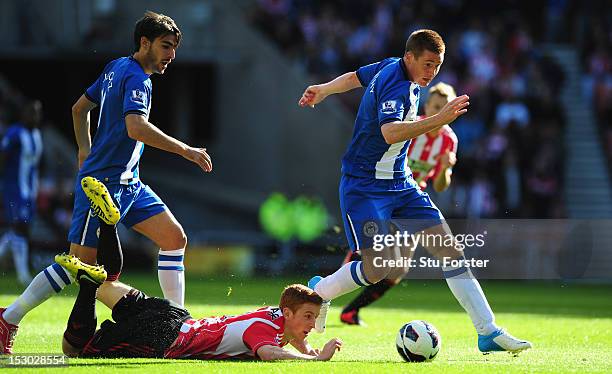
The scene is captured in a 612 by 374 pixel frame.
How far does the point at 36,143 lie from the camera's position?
16406 millimetres

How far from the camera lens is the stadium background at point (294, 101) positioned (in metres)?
21.6

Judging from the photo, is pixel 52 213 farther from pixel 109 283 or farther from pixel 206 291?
pixel 109 283

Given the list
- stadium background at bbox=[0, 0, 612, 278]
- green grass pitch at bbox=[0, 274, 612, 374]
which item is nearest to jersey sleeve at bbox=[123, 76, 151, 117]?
green grass pitch at bbox=[0, 274, 612, 374]

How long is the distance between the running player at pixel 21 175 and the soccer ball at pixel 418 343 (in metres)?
8.71

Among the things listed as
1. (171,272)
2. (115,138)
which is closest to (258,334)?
(171,272)

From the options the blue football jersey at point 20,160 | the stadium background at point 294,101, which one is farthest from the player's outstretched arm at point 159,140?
the stadium background at point 294,101

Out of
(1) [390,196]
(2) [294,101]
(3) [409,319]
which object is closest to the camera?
(1) [390,196]

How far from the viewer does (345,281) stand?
927cm

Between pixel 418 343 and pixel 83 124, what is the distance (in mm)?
3180

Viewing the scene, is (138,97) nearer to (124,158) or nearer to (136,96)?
(136,96)

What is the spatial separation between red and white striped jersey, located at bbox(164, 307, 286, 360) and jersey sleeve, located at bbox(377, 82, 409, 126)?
1.59 metres

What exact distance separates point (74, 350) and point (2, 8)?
19482 mm

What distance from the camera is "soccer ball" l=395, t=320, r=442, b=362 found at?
858 cm

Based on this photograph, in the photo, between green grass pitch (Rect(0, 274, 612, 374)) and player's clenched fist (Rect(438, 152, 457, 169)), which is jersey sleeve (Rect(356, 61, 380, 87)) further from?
green grass pitch (Rect(0, 274, 612, 374))
